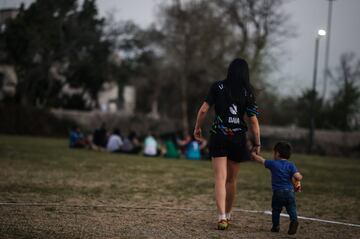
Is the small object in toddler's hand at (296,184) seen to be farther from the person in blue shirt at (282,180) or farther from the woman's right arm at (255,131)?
the woman's right arm at (255,131)

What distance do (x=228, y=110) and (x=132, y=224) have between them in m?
1.82

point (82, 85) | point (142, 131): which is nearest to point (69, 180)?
point (142, 131)

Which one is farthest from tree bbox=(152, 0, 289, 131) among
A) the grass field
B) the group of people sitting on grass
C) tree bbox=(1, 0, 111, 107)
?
the grass field

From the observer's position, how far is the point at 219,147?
254 inches

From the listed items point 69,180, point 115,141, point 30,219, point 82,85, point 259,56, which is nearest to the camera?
point 30,219

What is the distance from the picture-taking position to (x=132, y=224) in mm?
6414

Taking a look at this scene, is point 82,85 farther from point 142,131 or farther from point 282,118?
point 282,118

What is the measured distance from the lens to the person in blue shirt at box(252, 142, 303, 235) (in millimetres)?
6297

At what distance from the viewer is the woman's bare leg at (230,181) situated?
21.8ft

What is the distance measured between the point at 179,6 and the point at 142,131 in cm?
1137

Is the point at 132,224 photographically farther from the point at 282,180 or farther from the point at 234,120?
the point at 282,180

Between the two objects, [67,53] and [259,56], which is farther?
[67,53]

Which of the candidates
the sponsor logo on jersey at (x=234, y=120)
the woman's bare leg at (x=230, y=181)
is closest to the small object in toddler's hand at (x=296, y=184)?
the woman's bare leg at (x=230, y=181)

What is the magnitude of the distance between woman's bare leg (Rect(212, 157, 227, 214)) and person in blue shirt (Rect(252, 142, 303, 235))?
1.28ft
